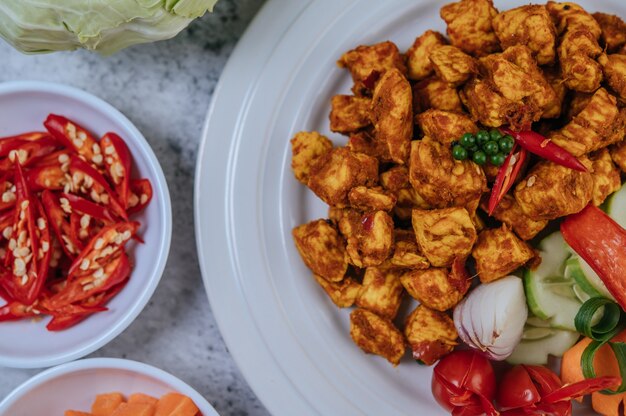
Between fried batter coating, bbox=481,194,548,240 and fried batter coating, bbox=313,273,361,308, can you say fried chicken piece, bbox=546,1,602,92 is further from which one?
fried batter coating, bbox=313,273,361,308

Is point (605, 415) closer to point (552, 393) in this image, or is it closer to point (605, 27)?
point (552, 393)

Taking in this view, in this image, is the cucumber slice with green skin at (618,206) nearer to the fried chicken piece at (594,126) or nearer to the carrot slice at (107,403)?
the fried chicken piece at (594,126)

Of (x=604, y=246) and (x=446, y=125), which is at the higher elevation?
(x=446, y=125)

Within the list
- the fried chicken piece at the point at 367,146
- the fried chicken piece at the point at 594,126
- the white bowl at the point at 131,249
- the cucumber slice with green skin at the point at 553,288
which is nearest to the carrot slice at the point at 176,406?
the white bowl at the point at 131,249

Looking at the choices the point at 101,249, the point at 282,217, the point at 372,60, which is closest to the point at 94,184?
the point at 101,249

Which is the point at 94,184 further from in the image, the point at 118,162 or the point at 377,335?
the point at 377,335

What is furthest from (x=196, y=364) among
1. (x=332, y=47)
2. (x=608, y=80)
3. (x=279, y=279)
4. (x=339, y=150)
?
(x=608, y=80)
